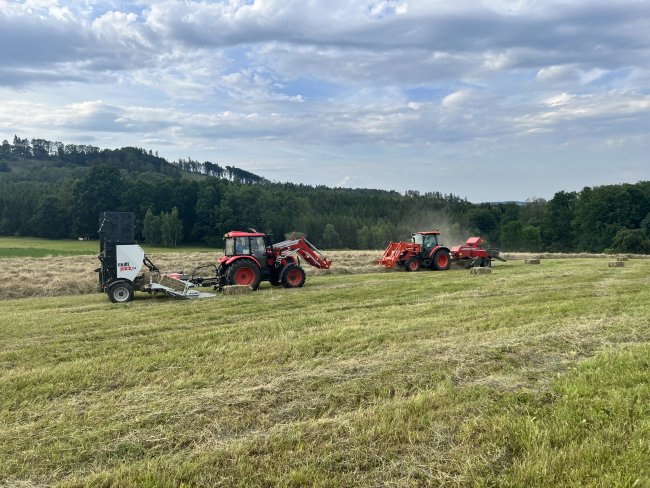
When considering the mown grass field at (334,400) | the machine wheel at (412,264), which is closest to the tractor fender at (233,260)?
the mown grass field at (334,400)

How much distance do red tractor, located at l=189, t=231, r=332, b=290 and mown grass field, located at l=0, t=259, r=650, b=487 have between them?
483cm

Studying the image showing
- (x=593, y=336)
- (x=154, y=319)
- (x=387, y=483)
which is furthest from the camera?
(x=154, y=319)

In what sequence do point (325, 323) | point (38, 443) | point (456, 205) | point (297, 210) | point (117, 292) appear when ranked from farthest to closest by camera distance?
1. point (456, 205)
2. point (297, 210)
3. point (117, 292)
4. point (325, 323)
5. point (38, 443)

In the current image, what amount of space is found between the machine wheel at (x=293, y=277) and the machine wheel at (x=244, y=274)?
2.73ft

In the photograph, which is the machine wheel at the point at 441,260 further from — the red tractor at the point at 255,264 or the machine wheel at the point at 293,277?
the machine wheel at the point at 293,277

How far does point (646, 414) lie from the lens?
4418 mm

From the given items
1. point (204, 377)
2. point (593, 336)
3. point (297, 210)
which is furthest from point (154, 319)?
point (297, 210)

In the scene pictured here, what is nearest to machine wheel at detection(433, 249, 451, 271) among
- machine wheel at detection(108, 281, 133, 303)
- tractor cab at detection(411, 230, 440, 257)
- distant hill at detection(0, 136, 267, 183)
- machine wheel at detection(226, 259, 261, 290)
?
tractor cab at detection(411, 230, 440, 257)

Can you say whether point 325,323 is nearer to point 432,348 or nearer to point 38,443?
point 432,348

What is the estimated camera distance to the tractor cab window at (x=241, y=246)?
14977 millimetres

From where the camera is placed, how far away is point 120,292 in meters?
13.1

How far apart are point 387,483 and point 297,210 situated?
7050cm

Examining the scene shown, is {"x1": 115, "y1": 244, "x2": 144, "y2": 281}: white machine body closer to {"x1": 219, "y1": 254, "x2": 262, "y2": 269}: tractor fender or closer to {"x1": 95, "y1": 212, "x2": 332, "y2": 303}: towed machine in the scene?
{"x1": 95, "y1": 212, "x2": 332, "y2": 303}: towed machine

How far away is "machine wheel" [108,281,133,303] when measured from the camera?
12.9 metres
